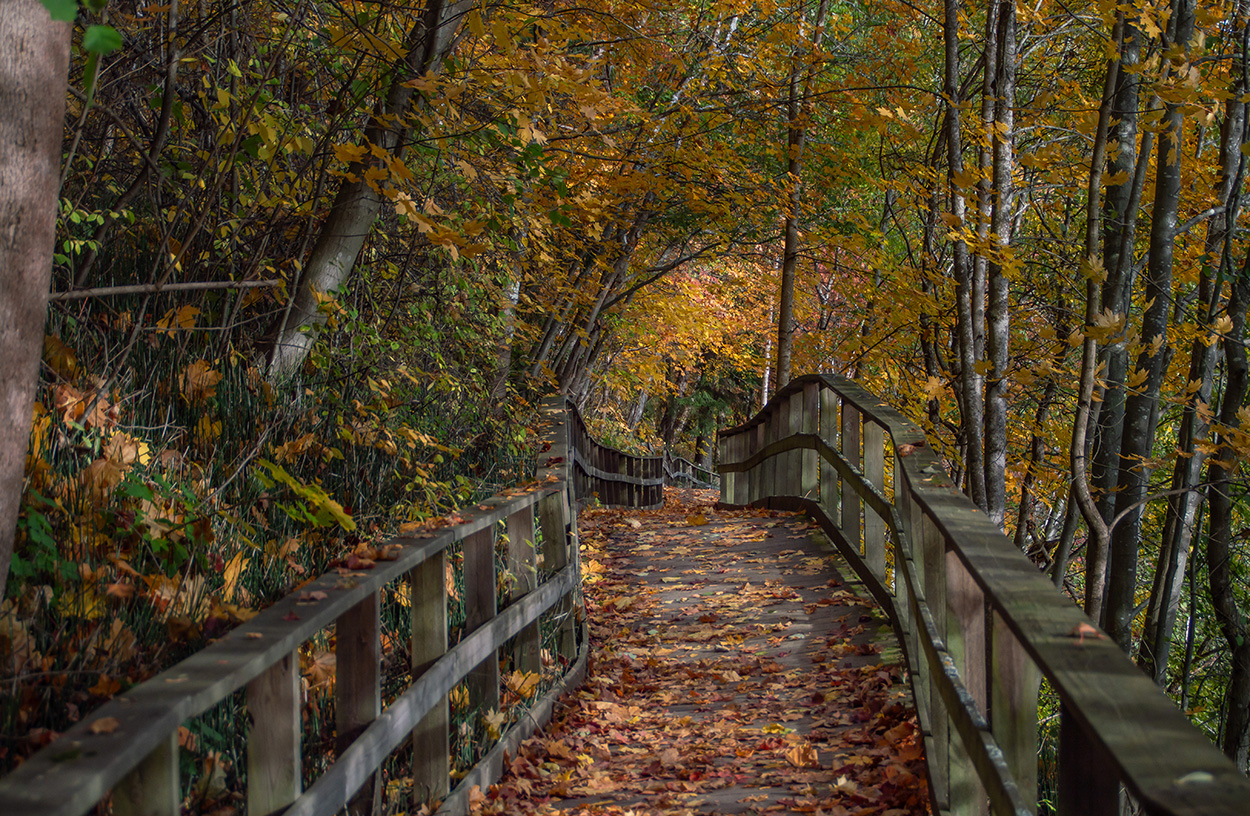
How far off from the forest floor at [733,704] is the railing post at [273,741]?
1.50 metres

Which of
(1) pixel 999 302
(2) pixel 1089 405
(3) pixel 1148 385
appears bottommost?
(2) pixel 1089 405

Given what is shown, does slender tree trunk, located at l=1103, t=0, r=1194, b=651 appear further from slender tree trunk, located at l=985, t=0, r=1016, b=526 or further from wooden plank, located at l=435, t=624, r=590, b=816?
wooden plank, located at l=435, t=624, r=590, b=816

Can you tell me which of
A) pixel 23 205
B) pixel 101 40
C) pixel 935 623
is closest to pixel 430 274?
pixel 935 623

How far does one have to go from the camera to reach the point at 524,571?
4801 mm

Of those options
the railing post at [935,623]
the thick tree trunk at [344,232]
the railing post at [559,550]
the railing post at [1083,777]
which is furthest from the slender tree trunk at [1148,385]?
the railing post at [1083,777]

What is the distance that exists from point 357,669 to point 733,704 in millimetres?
2754

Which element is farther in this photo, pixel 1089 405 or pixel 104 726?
pixel 1089 405

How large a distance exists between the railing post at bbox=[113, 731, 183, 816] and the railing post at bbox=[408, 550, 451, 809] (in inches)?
63.3

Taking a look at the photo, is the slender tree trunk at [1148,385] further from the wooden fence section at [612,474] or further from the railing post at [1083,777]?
the wooden fence section at [612,474]

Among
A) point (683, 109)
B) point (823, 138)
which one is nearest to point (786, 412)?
point (683, 109)

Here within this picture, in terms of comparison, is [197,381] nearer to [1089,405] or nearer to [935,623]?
[935,623]

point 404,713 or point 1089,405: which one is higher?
point 1089,405

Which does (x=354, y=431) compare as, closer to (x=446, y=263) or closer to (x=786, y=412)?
(x=446, y=263)

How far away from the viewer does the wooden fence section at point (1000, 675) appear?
1494mm
